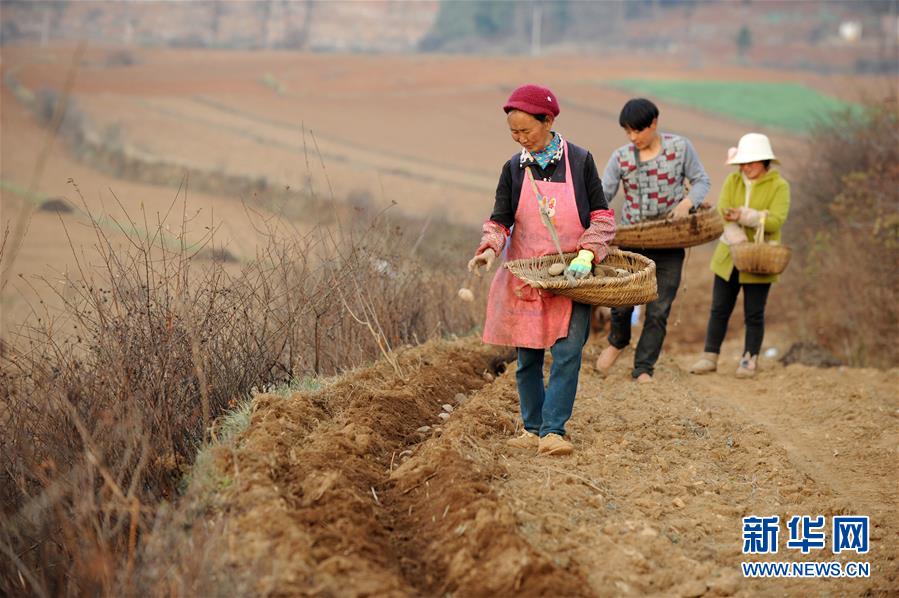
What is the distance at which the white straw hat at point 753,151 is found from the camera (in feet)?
27.0

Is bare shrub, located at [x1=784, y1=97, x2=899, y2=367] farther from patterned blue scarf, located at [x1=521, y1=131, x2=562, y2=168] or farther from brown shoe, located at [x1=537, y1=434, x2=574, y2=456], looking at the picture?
patterned blue scarf, located at [x1=521, y1=131, x2=562, y2=168]

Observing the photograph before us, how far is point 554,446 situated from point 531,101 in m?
1.73

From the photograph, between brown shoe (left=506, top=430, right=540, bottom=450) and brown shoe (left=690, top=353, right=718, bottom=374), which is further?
brown shoe (left=690, top=353, right=718, bottom=374)

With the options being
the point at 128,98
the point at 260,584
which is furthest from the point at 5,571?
the point at 128,98

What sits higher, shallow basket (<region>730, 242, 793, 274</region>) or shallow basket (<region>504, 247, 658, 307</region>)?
shallow basket (<region>504, 247, 658, 307</region>)

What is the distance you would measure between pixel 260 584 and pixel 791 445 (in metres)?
4.16

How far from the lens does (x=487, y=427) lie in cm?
614

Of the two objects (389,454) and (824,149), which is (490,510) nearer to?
(389,454)

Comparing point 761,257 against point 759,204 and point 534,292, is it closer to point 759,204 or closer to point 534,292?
point 759,204

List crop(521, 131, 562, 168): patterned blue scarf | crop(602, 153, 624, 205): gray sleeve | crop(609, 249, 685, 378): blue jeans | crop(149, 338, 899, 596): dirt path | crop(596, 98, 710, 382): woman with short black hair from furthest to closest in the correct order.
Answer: crop(609, 249, 685, 378): blue jeans
crop(602, 153, 624, 205): gray sleeve
crop(596, 98, 710, 382): woman with short black hair
crop(521, 131, 562, 168): patterned blue scarf
crop(149, 338, 899, 596): dirt path

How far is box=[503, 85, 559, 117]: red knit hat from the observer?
5492 mm

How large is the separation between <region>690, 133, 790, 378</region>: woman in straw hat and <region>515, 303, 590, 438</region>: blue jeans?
2935 mm

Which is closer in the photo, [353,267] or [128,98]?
[353,267]

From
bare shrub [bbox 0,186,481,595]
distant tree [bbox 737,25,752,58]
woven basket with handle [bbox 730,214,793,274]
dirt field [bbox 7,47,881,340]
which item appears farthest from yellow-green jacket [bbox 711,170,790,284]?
distant tree [bbox 737,25,752,58]
